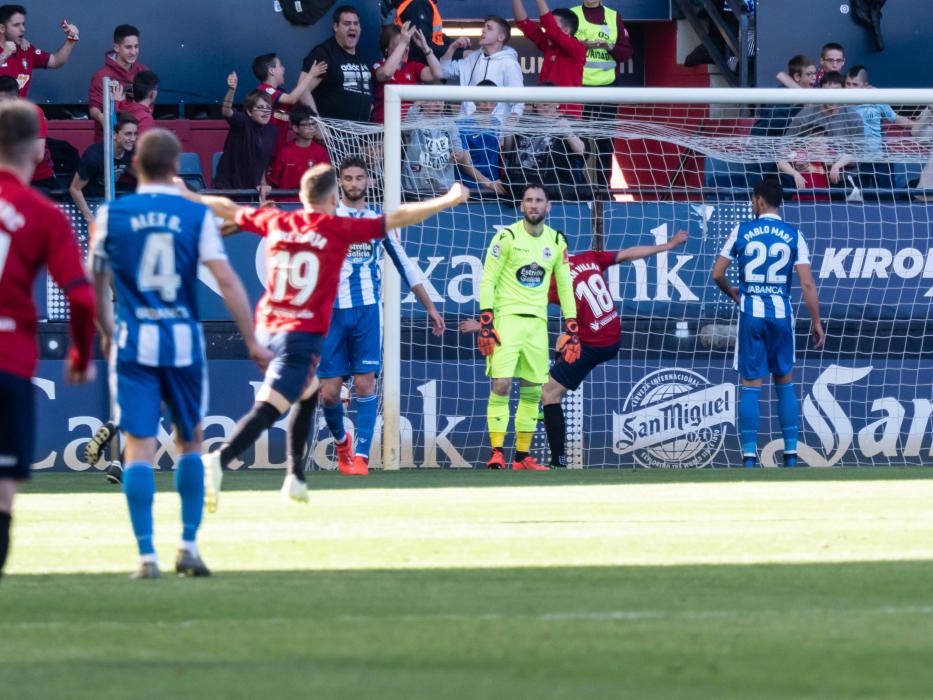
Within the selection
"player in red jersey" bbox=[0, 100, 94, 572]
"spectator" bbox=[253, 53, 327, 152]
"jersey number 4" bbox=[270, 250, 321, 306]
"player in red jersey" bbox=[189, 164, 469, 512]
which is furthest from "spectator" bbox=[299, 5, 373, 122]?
"player in red jersey" bbox=[0, 100, 94, 572]

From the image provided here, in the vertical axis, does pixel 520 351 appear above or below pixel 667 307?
below

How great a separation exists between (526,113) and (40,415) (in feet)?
18.4

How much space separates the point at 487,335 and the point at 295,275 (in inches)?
197

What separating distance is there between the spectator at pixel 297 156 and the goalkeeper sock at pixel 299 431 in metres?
5.90

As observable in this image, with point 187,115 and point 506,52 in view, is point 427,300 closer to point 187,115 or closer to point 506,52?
point 506,52

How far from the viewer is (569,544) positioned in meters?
8.27

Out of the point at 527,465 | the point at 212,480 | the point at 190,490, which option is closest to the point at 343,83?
the point at 527,465

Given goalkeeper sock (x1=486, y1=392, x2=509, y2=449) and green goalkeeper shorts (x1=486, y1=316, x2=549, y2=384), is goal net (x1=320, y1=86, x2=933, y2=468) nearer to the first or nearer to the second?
goalkeeper sock (x1=486, y1=392, x2=509, y2=449)

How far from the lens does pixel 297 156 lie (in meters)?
16.4

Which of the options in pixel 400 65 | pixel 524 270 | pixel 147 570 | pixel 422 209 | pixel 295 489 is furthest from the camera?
pixel 400 65

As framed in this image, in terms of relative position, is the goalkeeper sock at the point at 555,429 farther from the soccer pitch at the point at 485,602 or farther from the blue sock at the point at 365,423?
the soccer pitch at the point at 485,602

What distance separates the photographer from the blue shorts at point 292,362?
9.92 meters

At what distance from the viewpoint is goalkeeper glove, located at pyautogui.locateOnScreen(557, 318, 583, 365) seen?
14891mm

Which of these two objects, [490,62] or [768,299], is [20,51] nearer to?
[490,62]
